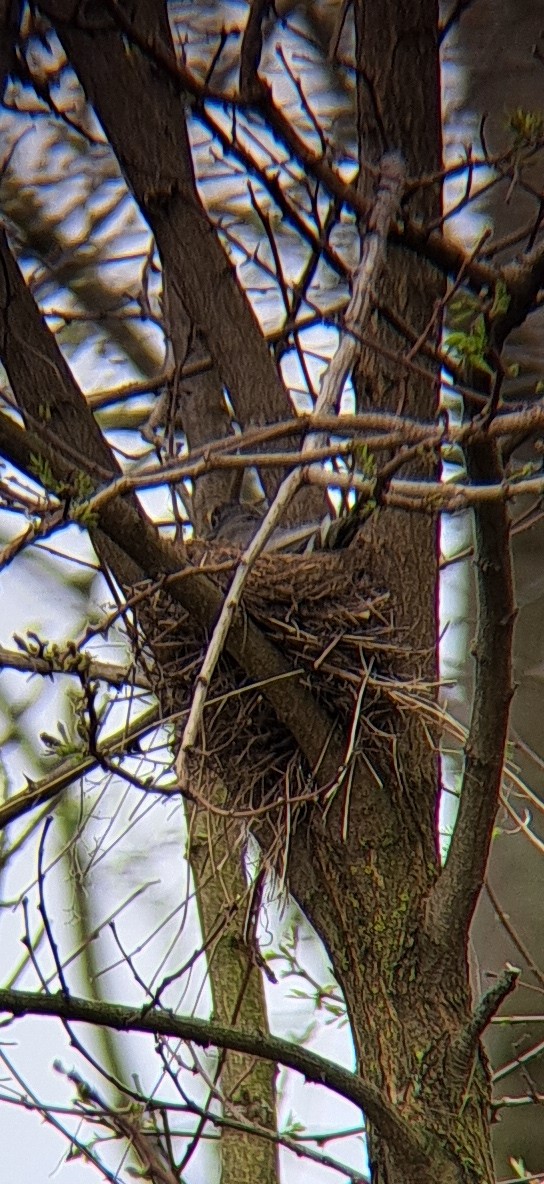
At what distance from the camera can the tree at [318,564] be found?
1.22 m

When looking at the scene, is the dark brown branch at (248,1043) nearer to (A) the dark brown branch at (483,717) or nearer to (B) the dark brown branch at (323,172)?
(A) the dark brown branch at (483,717)

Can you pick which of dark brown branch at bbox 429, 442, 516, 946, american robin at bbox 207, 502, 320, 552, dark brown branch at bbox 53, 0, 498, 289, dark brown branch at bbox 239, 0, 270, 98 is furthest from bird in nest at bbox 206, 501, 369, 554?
dark brown branch at bbox 239, 0, 270, 98

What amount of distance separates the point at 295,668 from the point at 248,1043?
48 cm

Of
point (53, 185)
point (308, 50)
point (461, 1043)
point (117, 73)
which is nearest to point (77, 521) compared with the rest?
point (461, 1043)

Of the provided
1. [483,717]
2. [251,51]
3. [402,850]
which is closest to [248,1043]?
[402,850]

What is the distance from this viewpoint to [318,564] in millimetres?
1652

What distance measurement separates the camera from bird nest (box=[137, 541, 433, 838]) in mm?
1555

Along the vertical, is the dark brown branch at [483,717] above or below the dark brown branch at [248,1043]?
above

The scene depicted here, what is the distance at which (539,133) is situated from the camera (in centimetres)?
132

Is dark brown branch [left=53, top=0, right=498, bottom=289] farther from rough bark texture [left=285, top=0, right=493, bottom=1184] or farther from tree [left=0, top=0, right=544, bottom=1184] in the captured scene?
A: rough bark texture [left=285, top=0, right=493, bottom=1184]

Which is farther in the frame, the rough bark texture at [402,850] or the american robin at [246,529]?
the american robin at [246,529]

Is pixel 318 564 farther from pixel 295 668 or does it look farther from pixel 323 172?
pixel 323 172

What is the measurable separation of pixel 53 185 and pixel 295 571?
1779 mm

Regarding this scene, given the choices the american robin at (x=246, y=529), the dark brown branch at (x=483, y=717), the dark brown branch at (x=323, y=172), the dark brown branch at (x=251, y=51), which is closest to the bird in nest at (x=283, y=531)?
the american robin at (x=246, y=529)
